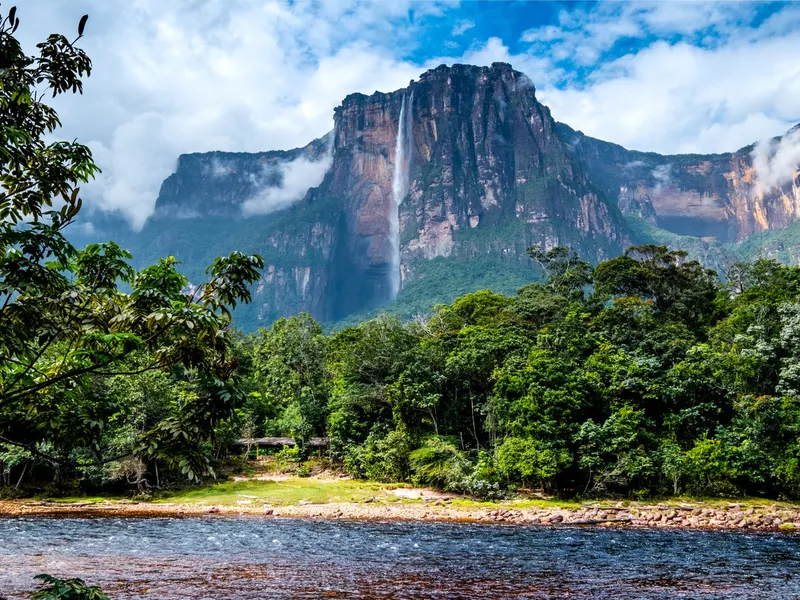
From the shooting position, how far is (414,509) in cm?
3228

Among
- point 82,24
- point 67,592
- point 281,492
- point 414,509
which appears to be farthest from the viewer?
point 281,492

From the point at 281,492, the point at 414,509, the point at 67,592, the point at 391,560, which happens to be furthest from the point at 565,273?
the point at 67,592

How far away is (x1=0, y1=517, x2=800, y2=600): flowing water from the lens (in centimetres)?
1551

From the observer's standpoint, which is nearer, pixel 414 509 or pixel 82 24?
pixel 82 24

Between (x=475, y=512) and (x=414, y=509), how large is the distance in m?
3.32

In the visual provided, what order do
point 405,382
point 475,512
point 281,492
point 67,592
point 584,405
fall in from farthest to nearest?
point 405,382 < point 281,492 < point 584,405 < point 475,512 < point 67,592

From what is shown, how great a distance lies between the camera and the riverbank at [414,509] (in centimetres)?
2886

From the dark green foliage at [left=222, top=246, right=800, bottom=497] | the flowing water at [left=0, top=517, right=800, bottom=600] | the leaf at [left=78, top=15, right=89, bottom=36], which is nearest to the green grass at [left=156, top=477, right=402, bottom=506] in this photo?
the dark green foliage at [left=222, top=246, right=800, bottom=497]

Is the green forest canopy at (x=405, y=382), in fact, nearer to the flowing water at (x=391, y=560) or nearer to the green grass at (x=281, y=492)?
the green grass at (x=281, y=492)

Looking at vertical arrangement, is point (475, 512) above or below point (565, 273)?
below

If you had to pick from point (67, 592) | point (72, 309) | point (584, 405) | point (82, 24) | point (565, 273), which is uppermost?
point (565, 273)

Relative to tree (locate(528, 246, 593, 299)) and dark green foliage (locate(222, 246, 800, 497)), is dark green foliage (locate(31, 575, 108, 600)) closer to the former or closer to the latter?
dark green foliage (locate(222, 246, 800, 497))

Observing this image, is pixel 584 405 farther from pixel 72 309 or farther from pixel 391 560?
pixel 72 309

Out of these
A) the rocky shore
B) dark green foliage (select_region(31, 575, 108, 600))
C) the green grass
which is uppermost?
dark green foliage (select_region(31, 575, 108, 600))
